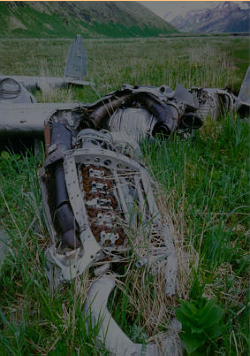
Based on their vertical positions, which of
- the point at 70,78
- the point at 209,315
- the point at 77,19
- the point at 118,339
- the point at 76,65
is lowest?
the point at 118,339

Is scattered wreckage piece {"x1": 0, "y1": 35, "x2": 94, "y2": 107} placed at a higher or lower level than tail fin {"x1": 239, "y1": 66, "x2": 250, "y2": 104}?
higher

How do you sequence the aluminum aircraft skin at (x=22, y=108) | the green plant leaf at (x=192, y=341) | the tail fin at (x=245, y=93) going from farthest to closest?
the tail fin at (x=245, y=93) → the aluminum aircraft skin at (x=22, y=108) → the green plant leaf at (x=192, y=341)

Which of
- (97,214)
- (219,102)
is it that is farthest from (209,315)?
(219,102)

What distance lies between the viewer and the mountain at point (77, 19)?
77.9 meters

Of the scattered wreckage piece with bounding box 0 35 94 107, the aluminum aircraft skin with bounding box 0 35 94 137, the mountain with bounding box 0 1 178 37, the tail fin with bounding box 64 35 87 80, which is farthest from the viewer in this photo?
the mountain with bounding box 0 1 178 37

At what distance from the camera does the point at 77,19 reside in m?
97.9

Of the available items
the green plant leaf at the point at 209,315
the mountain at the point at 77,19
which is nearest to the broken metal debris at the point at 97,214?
the green plant leaf at the point at 209,315

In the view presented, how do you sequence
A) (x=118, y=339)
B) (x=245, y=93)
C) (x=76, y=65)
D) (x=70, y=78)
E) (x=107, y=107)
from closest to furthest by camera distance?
(x=118, y=339) → (x=107, y=107) → (x=245, y=93) → (x=70, y=78) → (x=76, y=65)

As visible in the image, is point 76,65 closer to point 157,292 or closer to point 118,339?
point 157,292

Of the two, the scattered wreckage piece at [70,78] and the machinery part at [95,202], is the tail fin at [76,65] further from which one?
the machinery part at [95,202]

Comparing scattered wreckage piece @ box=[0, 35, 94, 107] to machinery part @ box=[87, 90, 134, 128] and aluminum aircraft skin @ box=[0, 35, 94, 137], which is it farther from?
machinery part @ box=[87, 90, 134, 128]

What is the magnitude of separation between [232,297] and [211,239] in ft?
1.26

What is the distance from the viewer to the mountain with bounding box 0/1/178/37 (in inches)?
3067

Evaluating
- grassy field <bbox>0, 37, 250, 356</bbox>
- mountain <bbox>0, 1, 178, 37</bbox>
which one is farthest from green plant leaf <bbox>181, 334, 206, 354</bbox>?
mountain <bbox>0, 1, 178, 37</bbox>
